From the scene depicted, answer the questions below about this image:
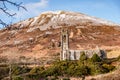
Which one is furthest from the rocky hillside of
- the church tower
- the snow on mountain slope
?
the church tower

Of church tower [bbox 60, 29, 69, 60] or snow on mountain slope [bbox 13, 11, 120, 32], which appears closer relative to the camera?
church tower [bbox 60, 29, 69, 60]

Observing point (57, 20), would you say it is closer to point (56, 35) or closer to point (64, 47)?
point (56, 35)

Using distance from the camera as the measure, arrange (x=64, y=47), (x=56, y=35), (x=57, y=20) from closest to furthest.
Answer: (x=64, y=47), (x=56, y=35), (x=57, y=20)

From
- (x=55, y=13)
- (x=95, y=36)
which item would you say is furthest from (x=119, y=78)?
(x=55, y=13)

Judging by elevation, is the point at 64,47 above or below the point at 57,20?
below

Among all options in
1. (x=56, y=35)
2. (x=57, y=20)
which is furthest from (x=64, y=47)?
(x=57, y=20)

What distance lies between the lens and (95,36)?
12119 centimetres

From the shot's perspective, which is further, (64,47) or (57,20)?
(57,20)

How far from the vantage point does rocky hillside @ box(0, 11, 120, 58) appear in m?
107

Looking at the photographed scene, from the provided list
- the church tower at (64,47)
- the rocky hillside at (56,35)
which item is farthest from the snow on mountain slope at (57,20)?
the church tower at (64,47)

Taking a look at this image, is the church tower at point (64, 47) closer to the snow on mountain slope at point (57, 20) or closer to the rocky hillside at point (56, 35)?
the rocky hillside at point (56, 35)

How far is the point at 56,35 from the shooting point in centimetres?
12138

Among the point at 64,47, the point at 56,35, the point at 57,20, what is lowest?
the point at 64,47

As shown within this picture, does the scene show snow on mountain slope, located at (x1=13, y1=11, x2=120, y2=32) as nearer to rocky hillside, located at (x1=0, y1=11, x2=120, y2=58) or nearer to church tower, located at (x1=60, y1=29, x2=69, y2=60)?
rocky hillside, located at (x1=0, y1=11, x2=120, y2=58)
